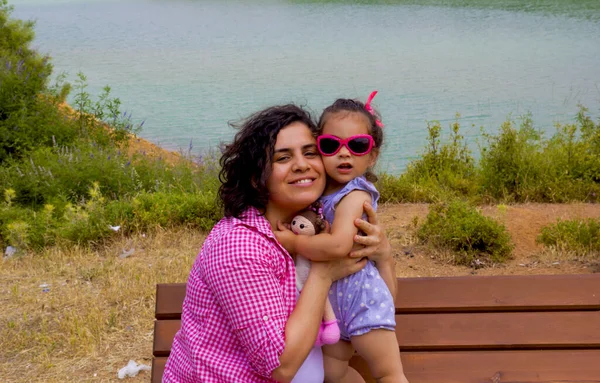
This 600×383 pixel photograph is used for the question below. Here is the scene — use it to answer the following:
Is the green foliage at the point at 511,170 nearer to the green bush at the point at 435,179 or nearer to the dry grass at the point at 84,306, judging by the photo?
the green bush at the point at 435,179

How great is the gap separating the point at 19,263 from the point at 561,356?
4298 millimetres

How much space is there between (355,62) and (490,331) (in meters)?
14.1

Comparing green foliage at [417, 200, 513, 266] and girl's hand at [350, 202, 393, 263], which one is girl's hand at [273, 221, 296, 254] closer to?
girl's hand at [350, 202, 393, 263]

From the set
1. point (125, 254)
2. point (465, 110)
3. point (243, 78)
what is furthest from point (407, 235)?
point (243, 78)

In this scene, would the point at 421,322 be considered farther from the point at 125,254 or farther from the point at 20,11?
the point at 20,11

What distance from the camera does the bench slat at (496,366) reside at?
2.71 m

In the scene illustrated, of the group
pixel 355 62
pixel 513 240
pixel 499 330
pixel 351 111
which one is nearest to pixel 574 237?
pixel 513 240

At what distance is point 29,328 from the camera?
4.52 metres

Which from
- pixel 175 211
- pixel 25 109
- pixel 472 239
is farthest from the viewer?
pixel 25 109

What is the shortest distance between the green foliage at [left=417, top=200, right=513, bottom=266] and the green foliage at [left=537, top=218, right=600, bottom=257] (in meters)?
0.32

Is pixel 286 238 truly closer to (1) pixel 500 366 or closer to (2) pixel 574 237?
(1) pixel 500 366

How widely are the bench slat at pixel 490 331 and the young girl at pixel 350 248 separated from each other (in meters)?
0.45

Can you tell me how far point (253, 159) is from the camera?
2.28m

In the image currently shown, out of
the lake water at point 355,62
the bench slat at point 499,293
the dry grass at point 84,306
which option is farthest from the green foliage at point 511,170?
the bench slat at point 499,293
